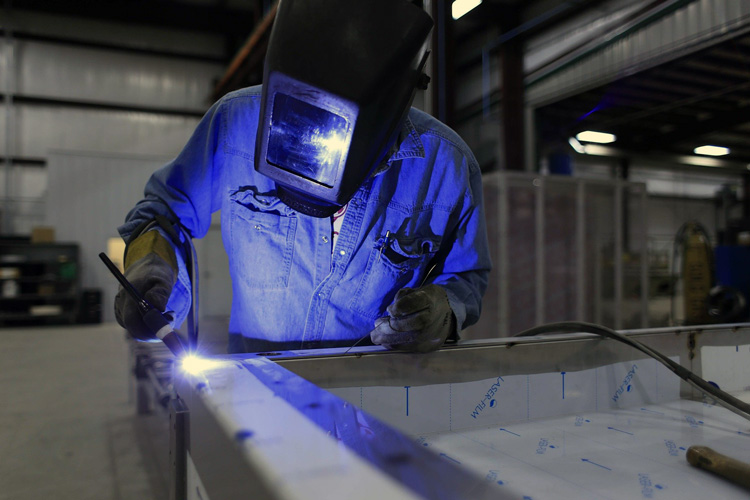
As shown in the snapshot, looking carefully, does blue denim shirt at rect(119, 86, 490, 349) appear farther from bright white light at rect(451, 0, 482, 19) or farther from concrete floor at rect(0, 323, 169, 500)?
concrete floor at rect(0, 323, 169, 500)

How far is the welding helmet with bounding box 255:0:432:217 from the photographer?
25.6 inches

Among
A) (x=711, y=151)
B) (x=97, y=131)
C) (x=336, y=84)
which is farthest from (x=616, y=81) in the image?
(x=97, y=131)

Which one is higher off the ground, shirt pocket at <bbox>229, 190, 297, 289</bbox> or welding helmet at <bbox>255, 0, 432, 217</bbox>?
welding helmet at <bbox>255, 0, 432, 217</bbox>

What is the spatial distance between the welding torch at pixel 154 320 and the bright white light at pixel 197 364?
2.2 inches

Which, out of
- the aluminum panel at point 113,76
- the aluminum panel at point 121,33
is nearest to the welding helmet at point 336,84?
the aluminum panel at point 113,76

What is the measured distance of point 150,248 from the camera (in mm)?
930

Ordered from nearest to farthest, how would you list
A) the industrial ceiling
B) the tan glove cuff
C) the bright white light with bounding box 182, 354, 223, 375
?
the bright white light with bounding box 182, 354, 223, 375 → the tan glove cuff → the industrial ceiling

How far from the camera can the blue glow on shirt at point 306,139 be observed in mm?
691

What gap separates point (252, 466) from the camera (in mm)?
333

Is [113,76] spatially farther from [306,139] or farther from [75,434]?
[306,139]

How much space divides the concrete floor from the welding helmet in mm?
1936

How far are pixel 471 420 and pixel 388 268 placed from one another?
394 millimetres

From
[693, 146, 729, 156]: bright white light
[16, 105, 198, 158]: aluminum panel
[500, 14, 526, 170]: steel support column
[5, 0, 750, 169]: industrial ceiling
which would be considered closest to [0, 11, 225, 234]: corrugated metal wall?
[16, 105, 198, 158]: aluminum panel

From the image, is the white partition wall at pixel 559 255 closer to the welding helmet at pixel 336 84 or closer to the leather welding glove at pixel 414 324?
the leather welding glove at pixel 414 324
